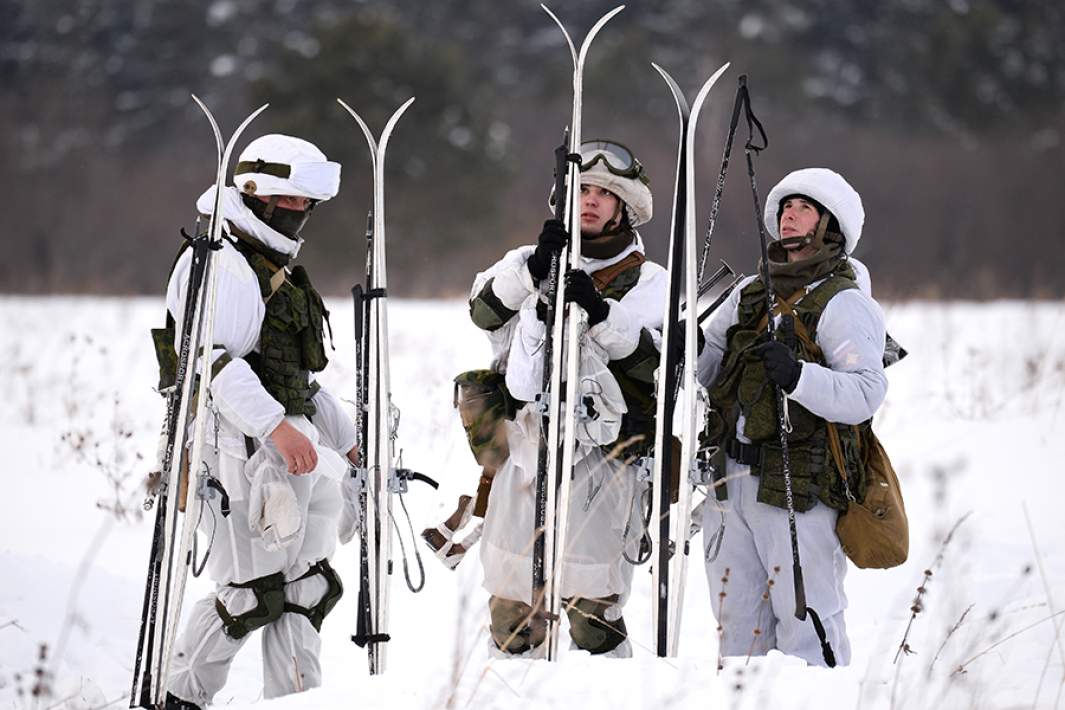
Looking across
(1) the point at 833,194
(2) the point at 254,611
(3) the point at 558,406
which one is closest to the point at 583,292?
(3) the point at 558,406

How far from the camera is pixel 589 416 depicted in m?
3.72

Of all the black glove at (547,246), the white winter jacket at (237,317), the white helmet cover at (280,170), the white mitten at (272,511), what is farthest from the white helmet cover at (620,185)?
the white mitten at (272,511)

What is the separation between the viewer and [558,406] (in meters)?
3.63

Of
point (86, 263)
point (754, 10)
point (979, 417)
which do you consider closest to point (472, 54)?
point (754, 10)

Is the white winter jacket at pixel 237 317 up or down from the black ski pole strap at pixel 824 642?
up

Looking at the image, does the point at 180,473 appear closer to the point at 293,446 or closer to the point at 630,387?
the point at 293,446

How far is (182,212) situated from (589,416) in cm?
3077

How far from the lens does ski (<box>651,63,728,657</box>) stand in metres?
3.52

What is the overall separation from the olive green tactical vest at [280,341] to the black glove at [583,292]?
81 cm

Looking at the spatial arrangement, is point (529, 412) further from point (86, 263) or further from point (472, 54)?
point (472, 54)

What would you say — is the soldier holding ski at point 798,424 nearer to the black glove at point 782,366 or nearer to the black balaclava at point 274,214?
the black glove at point 782,366

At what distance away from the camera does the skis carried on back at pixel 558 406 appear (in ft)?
11.8

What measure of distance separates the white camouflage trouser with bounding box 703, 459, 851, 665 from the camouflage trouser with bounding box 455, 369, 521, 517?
0.69m

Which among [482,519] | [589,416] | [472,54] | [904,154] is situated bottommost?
[482,519]
